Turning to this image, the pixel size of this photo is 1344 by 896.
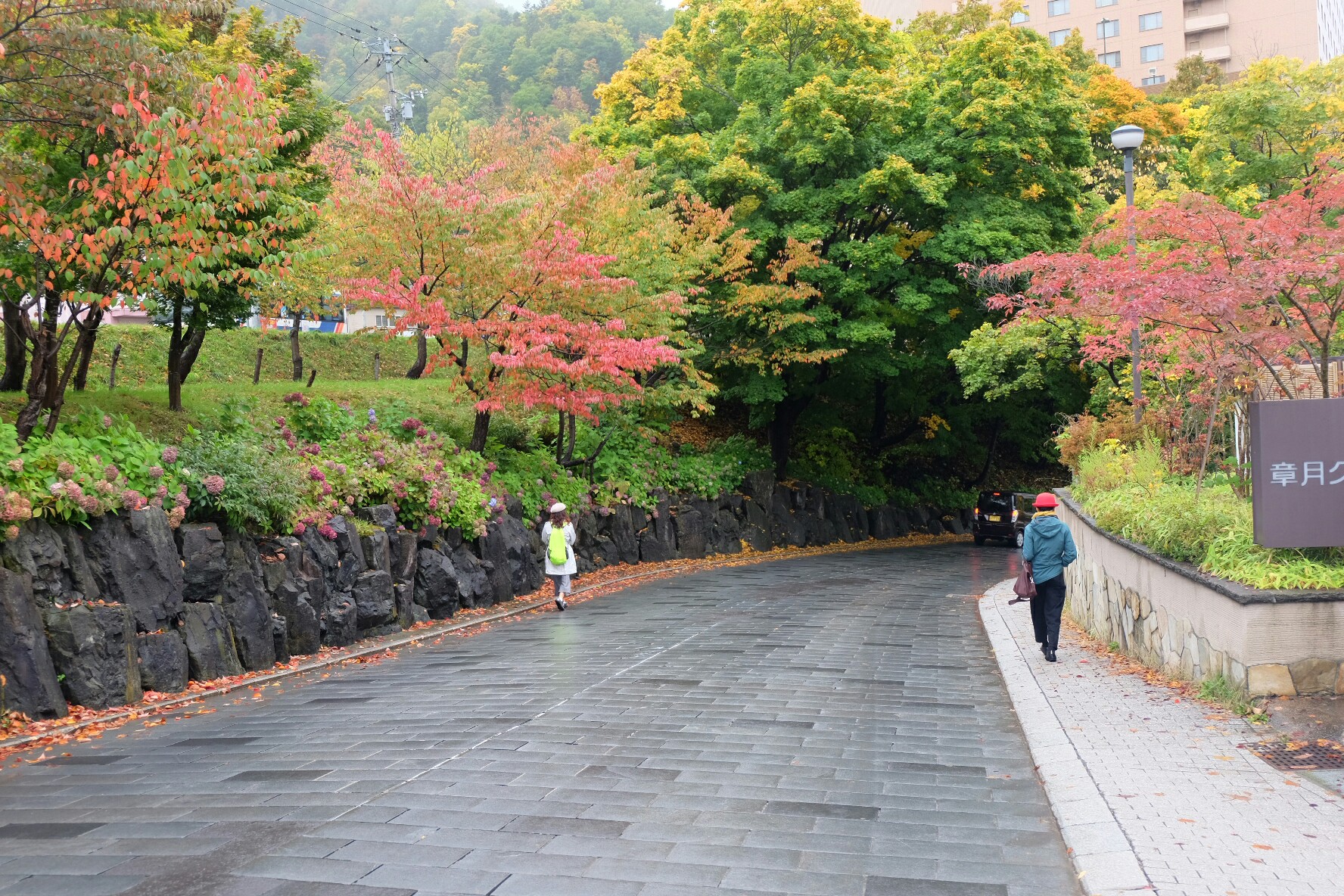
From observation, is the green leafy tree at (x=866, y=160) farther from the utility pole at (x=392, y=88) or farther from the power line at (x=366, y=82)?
the power line at (x=366, y=82)

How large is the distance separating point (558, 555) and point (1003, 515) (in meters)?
19.3

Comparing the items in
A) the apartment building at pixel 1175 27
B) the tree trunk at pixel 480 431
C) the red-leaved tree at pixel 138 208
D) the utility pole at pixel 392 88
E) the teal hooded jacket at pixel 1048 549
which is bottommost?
the teal hooded jacket at pixel 1048 549

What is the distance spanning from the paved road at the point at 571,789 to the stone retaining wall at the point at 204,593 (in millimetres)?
973

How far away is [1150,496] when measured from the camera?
Answer: 40.2 feet

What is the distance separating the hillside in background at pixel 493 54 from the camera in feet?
272

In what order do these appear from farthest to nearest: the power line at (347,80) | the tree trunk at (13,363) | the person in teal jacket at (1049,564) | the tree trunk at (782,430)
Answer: the power line at (347,80), the tree trunk at (782,430), the tree trunk at (13,363), the person in teal jacket at (1049,564)

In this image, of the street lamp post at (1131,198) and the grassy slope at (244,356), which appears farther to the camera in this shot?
the grassy slope at (244,356)

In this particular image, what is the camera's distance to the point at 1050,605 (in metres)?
10.8

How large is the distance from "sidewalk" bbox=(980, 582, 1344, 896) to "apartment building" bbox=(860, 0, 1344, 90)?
7617 centimetres

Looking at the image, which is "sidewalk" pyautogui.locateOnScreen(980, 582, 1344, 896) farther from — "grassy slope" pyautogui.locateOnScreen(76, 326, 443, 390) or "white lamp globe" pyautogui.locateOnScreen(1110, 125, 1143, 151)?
"grassy slope" pyautogui.locateOnScreen(76, 326, 443, 390)

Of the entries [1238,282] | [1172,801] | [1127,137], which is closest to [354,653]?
[1172,801]

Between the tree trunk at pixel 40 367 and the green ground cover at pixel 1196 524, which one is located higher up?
the tree trunk at pixel 40 367

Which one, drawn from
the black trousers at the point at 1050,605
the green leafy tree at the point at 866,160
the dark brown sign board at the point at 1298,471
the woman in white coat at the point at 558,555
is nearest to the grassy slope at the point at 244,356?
the woman in white coat at the point at 558,555

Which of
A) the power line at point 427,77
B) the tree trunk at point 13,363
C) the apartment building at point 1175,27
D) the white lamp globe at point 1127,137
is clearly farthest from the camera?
the power line at point 427,77
